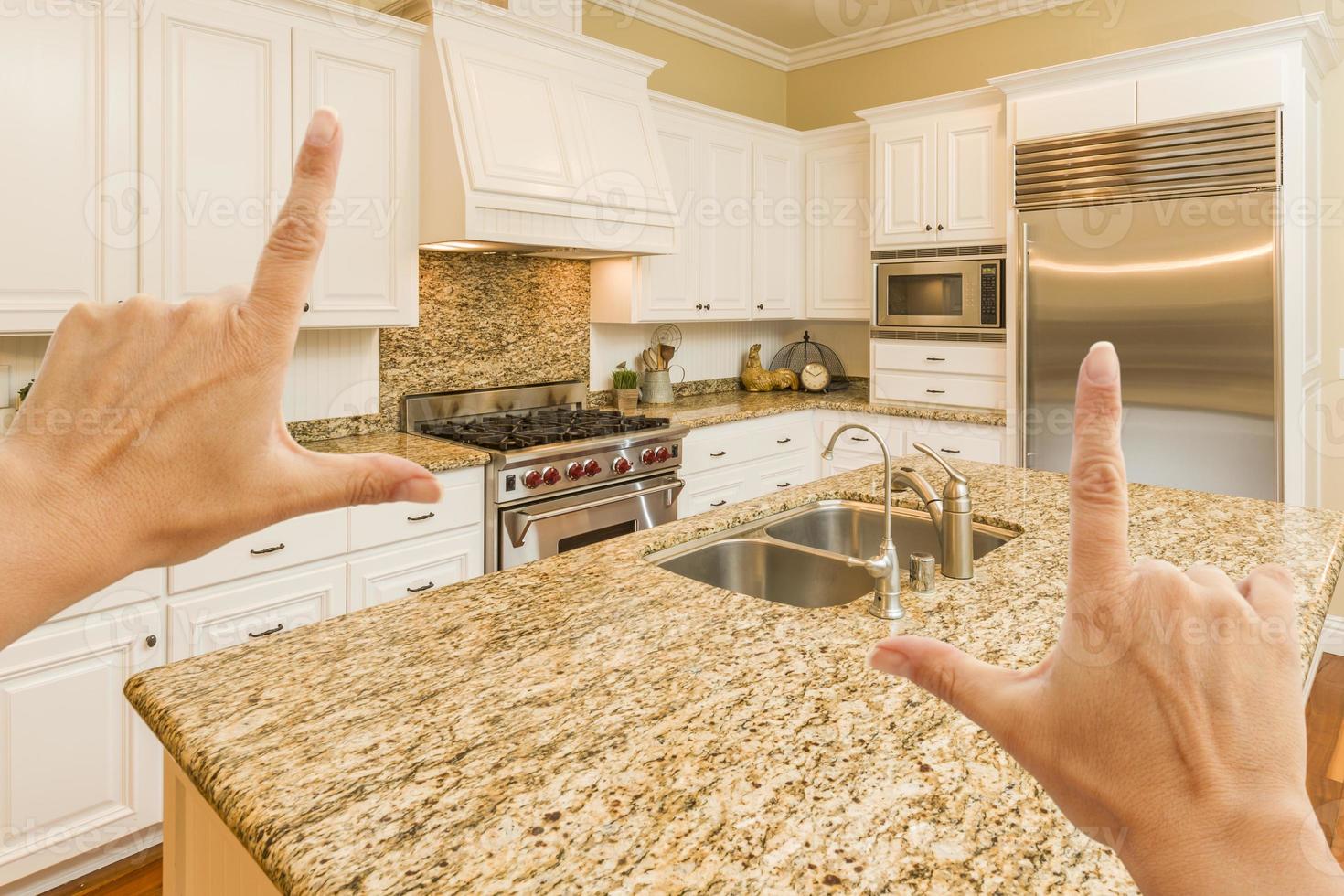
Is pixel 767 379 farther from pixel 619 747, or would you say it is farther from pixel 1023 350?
pixel 619 747

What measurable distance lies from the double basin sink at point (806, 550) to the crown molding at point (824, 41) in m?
3.32

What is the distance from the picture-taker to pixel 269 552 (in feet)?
7.99

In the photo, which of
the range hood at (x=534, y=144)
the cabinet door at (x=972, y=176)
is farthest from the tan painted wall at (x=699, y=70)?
the cabinet door at (x=972, y=176)

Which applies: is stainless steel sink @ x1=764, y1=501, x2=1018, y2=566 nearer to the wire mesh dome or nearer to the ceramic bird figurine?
the ceramic bird figurine

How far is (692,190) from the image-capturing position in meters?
4.23

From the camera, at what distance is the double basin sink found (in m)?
1.89

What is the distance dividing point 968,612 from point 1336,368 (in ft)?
10.8

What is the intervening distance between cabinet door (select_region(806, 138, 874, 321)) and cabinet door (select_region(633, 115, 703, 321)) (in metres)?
0.94

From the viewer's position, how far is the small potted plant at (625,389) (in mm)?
4316

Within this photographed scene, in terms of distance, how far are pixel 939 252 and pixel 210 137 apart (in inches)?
131

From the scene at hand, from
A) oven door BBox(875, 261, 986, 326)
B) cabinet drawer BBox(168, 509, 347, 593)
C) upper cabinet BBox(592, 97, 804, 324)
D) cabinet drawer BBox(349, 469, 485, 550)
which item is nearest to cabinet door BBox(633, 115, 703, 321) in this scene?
upper cabinet BBox(592, 97, 804, 324)

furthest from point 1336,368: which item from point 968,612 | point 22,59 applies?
point 22,59

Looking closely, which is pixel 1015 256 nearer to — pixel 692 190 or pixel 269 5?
pixel 692 190

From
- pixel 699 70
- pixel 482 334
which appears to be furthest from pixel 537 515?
pixel 699 70
